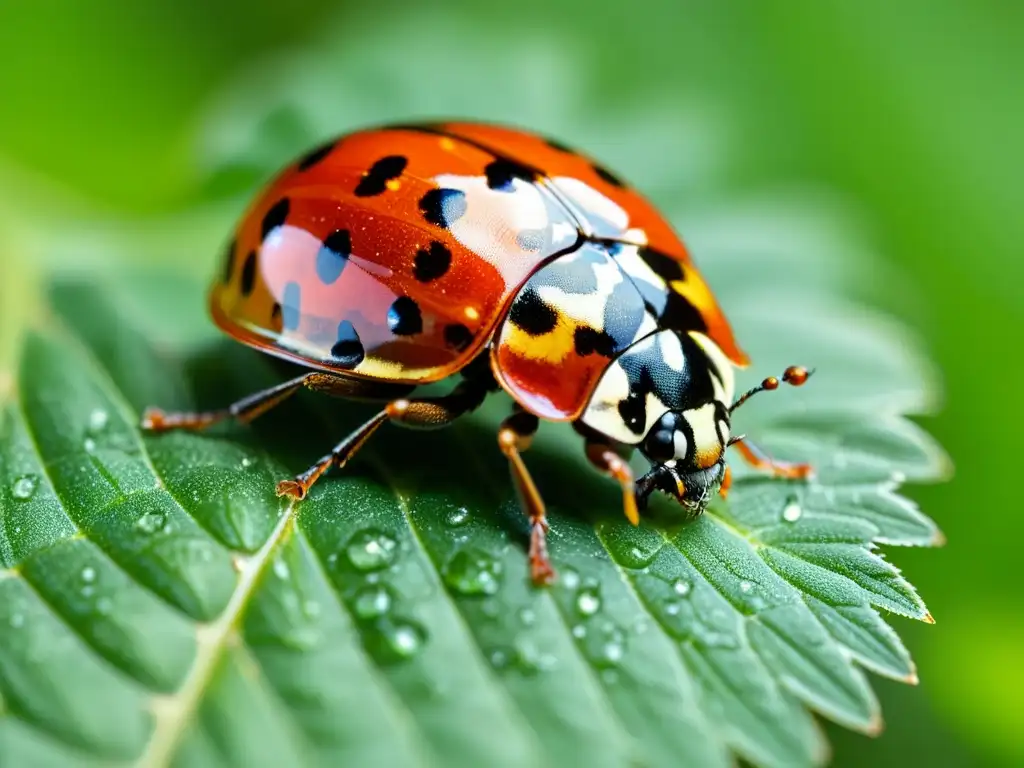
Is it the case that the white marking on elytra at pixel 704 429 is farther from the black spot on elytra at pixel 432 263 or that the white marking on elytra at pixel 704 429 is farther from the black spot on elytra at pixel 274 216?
the black spot on elytra at pixel 274 216

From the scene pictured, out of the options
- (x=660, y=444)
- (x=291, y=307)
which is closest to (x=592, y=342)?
(x=660, y=444)

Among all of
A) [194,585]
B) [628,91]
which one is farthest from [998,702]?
[628,91]

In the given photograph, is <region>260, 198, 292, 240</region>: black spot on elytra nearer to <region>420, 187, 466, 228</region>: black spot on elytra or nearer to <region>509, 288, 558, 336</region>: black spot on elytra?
<region>420, 187, 466, 228</region>: black spot on elytra

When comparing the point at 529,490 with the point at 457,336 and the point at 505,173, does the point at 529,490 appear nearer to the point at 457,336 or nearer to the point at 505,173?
the point at 457,336

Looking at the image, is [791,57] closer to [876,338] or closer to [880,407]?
[876,338]

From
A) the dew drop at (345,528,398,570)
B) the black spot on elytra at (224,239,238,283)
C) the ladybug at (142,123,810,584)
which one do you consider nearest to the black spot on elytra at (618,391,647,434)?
the ladybug at (142,123,810,584)

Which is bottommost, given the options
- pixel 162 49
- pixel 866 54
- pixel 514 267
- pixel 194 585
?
pixel 194 585
